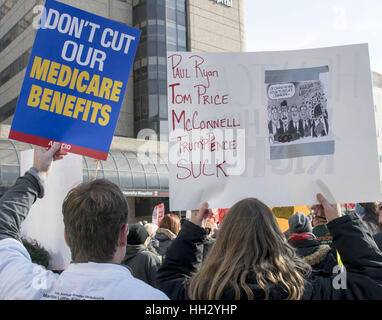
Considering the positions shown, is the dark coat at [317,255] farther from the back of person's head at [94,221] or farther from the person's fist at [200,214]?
the back of person's head at [94,221]

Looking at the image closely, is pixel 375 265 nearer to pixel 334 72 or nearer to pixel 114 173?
pixel 334 72

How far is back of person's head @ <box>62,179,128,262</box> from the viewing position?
4.69ft

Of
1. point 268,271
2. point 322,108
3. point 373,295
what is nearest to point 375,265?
point 373,295

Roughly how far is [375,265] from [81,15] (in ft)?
6.78

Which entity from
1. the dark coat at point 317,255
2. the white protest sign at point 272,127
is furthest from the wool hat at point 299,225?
the white protest sign at point 272,127

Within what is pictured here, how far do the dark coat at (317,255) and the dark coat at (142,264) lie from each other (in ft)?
4.30

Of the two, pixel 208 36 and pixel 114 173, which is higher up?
pixel 208 36

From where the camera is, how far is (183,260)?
1.91m

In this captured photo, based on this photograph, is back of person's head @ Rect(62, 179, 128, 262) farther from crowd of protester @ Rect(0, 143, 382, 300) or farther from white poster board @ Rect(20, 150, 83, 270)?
white poster board @ Rect(20, 150, 83, 270)

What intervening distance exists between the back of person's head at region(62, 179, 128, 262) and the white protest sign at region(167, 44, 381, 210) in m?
0.97

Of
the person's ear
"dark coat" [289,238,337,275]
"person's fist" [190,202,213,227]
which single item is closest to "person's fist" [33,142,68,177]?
the person's ear

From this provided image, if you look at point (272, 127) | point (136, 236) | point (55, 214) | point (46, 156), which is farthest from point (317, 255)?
point (46, 156)

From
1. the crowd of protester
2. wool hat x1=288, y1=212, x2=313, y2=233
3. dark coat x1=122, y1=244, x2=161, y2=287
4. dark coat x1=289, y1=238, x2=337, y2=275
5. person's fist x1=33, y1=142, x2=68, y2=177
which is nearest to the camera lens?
the crowd of protester
